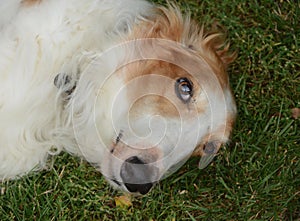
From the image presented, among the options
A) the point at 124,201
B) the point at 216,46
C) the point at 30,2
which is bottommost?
the point at 124,201

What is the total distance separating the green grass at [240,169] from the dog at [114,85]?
1.37ft

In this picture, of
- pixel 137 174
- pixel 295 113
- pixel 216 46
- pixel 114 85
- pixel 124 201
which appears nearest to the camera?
pixel 137 174

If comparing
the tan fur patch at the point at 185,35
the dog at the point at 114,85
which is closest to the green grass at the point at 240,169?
the dog at the point at 114,85

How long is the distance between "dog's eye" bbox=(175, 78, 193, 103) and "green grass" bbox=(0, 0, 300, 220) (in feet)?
2.90

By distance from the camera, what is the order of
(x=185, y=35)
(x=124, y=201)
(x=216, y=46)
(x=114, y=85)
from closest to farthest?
1. (x=114, y=85)
2. (x=185, y=35)
3. (x=216, y=46)
4. (x=124, y=201)

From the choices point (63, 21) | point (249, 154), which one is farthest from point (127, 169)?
point (249, 154)

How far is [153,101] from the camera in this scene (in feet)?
12.2

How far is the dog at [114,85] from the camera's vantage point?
148 inches

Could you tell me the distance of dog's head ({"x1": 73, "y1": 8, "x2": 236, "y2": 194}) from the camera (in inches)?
147

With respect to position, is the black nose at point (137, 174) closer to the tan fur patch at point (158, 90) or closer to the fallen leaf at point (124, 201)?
the tan fur patch at point (158, 90)

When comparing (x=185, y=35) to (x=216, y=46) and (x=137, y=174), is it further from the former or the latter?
(x=137, y=174)

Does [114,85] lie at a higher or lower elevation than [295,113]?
higher

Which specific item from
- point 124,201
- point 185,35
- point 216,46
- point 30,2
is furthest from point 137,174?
point 30,2

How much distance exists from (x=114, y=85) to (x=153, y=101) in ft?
0.99
